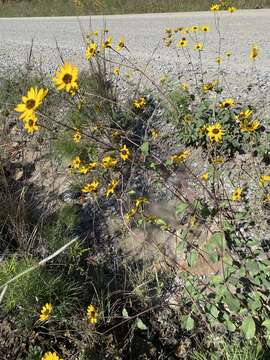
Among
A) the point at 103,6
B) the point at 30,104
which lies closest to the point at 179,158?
the point at 30,104

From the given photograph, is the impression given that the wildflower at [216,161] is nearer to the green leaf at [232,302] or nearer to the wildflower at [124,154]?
the wildflower at [124,154]

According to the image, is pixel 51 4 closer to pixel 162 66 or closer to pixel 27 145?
pixel 162 66

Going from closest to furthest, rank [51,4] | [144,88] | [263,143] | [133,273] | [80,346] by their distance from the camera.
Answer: [80,346] < [133,273] < [263,143] < [144,88] < [51,4]

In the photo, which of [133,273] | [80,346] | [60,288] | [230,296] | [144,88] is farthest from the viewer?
[144,88]

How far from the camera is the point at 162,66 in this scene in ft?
15.9

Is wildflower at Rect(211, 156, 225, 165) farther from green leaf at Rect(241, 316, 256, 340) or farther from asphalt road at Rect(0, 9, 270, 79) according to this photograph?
asphalt road at Rect(0, 9, 270, 79)

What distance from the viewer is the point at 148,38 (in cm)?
704

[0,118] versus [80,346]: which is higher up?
[0,118]

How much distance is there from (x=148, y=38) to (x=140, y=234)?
511cm

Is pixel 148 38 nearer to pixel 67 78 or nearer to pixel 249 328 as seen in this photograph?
pixel 67 78

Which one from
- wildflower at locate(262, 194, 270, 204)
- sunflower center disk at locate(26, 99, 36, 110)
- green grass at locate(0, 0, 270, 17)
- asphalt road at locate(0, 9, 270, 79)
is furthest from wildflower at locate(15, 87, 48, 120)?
green grass at locate(0, 0, 270, 17)

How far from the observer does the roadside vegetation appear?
5.79ft

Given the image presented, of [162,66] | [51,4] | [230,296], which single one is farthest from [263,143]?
[51,4]

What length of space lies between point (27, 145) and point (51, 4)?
37.6 feet
